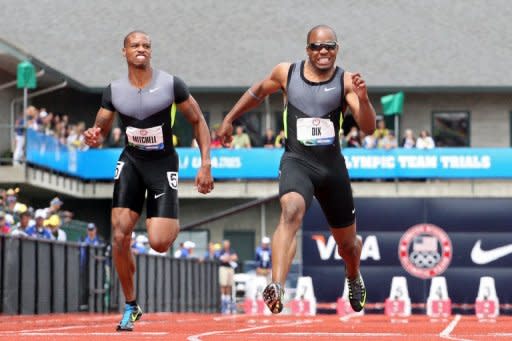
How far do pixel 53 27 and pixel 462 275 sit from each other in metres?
23.2

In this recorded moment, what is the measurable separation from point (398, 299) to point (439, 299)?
2.83 feet

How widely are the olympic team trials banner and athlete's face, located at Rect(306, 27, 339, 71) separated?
33.5 metres

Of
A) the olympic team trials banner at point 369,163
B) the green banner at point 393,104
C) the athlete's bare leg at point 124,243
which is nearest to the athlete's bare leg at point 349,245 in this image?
the athlete's bare leg at point 124,243

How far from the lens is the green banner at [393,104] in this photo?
48.0 metres

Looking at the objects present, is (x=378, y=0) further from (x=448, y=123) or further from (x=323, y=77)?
(x=323, y=77)

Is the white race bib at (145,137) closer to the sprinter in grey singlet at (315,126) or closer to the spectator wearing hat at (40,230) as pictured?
the sprinter in grey singlet at (315,126)

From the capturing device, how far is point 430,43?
51.8m

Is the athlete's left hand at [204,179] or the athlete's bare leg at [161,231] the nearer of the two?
the athlete's left hand at [204,179]

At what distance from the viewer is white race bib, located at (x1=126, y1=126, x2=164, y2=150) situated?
1304 centimetres

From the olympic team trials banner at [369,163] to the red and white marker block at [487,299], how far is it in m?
13.8

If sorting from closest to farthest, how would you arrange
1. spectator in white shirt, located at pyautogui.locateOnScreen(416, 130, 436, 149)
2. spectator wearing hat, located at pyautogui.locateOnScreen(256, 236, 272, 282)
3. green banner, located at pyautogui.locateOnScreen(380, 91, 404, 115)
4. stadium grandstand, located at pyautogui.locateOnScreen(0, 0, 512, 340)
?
stadium grandstand, located at pyautogui.locateOnScreen(0, 0, 512, 340), spectator wearing hat, located at pyautogui.locateOnScreen(256, 236, 272, 282), spectator in white shirt, located at pyautogui.locateOnScreen(416, 130, 436, 149), green banner, located at pyautogui.locateOnScreen(380, 91, 404, 115)

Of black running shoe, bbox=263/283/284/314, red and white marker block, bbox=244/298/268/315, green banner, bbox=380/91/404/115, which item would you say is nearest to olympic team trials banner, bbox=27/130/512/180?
green banner, bbox=380/91/404/115

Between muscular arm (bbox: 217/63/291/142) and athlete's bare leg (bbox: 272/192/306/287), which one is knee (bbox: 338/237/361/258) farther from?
muscular arm (bbox: 217/63/291/142)

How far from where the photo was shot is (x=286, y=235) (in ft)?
38.3
